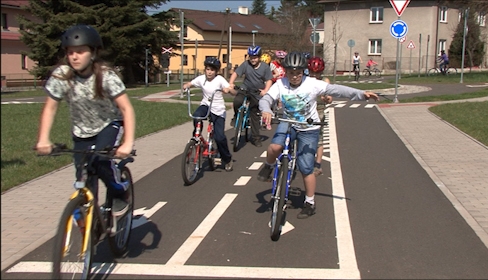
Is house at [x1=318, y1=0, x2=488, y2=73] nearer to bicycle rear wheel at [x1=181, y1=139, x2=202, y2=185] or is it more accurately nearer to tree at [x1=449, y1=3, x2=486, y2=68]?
tree at [x1=449, y1=3, x2=486, y2=68]

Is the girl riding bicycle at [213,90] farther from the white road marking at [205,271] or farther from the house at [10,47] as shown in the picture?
the white road marking at [205,271]

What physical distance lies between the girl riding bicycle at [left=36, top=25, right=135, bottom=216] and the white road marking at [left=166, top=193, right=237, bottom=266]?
0.93 meters

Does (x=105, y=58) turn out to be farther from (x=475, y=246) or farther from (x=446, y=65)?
(x=446, y=65)

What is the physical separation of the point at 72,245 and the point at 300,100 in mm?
2942

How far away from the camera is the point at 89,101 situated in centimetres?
440

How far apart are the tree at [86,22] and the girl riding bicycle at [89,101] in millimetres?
35804

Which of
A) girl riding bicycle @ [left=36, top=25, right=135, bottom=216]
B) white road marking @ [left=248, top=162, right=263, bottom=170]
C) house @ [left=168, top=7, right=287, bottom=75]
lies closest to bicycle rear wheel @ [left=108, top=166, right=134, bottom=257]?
girl riding bicycle @ [left=36, top=25, right=135, bottom=216]

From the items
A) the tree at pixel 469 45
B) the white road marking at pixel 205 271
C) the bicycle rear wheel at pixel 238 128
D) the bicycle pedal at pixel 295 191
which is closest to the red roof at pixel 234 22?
the tree at pixel 469 45

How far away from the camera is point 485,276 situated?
4805 mm

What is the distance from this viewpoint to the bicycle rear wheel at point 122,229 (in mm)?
4858

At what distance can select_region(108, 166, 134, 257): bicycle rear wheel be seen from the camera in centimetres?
486

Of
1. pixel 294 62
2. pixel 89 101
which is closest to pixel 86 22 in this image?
pixel 294 62

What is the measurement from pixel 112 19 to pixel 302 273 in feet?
126

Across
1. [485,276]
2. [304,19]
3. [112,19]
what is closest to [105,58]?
[485,276]
